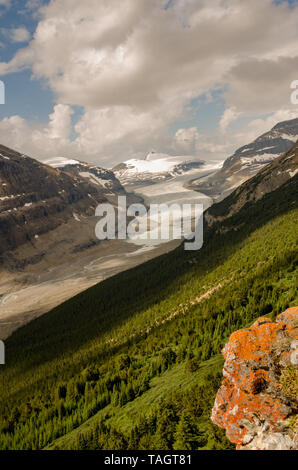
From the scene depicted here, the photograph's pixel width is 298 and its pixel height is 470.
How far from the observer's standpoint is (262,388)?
10898mm

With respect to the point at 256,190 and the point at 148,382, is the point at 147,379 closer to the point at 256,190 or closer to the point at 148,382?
the point at 148,382

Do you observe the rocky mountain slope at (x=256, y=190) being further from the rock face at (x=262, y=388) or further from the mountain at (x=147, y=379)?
the rock face at (x=262, y=388)

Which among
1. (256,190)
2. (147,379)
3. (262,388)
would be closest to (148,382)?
(147,379)

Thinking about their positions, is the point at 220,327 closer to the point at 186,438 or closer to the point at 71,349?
the point at 186,438

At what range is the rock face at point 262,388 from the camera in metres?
9.41

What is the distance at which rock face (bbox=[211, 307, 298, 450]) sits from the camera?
941 centimetres

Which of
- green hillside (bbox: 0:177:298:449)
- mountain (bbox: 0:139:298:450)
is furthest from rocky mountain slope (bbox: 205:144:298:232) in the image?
green hillside (bbox: 0:177:298:449)

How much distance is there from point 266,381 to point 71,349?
61.6 metres

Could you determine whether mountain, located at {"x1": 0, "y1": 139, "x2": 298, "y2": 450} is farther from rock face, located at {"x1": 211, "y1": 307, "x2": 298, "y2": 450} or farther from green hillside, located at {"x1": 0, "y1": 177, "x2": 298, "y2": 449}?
rock face, located at {"x1": 211, "y1": 307, "x2": 298, "y2": 450}

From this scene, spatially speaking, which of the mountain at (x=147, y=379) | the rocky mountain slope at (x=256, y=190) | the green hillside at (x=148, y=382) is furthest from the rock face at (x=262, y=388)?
the rocky mountain slope at (x=256, y=190)
